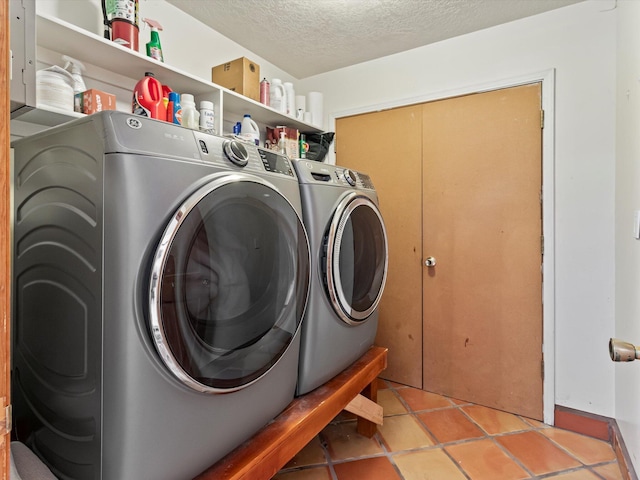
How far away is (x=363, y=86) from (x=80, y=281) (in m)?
2.38

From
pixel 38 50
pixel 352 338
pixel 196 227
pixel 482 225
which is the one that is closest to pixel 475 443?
pixel 352 338

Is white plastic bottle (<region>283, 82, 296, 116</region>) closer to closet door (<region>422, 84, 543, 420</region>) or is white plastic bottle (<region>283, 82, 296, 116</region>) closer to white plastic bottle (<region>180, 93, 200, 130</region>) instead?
white plastic bottle (<region>180, 93, 200, 130</region>)

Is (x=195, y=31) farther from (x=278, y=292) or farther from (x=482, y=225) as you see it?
(x=482, y=225)

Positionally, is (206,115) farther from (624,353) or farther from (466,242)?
(624,353)

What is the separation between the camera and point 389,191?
8.16ft

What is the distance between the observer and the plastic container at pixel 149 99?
5.05 ft

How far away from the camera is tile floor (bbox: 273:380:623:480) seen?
153cm

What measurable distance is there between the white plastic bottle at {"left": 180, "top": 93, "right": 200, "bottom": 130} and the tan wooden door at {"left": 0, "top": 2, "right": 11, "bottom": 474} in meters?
1.26

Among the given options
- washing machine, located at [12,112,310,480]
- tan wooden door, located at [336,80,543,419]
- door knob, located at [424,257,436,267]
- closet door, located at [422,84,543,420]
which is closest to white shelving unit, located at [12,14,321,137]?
washing machine, located at [12,112,310,480]

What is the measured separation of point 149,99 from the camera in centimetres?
155

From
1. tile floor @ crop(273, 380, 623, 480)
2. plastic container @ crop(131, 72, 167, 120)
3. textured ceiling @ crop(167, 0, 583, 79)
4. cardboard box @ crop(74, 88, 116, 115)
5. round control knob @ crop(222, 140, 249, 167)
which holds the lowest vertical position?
tile floor @ crop(273, 380, 623, 480)

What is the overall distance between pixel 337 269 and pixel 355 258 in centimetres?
22

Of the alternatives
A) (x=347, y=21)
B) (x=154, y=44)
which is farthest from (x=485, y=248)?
(x=154, y=44)

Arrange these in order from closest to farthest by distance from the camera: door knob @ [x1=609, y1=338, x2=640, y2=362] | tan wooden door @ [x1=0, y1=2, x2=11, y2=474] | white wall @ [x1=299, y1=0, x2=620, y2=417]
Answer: tan wooden door @ [x1=0, y1=2, x2=11, y2=474], door knob @ [x1=609, y1=338, x2=640, y2=362], white wall @ [x1=299, y1=0, x2=620, y2=417]
